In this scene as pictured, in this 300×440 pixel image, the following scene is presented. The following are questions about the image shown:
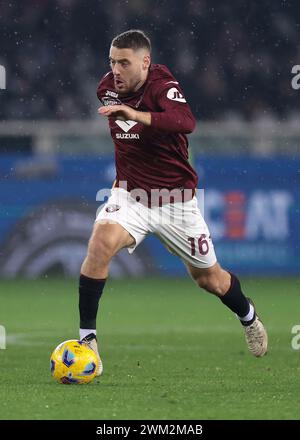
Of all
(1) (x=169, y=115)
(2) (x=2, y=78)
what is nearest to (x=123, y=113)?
(1) (x=169, y=115)

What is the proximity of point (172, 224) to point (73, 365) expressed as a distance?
1.18 meters

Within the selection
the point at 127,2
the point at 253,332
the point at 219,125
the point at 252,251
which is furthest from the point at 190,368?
the point at 127,2

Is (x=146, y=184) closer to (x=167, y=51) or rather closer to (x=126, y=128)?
(x=126, y=128)

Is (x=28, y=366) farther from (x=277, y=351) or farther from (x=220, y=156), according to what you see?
(x=220, y=156)

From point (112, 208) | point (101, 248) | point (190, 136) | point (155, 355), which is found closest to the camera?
point (101, 248)

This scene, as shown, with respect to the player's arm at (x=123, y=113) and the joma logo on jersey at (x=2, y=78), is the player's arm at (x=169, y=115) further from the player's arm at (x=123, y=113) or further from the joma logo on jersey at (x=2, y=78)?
the joma logo on jersey at (x=2, y=78)

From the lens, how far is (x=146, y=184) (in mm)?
6664

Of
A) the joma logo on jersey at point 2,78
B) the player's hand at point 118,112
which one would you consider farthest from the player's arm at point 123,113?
the joma logo on jersey at point 2,78

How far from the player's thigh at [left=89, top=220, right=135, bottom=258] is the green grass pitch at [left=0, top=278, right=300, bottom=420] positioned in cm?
72

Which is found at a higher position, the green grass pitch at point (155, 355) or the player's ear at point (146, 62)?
the player's ear at point (146, 62)

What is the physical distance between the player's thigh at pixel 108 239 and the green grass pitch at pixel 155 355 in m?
0.72

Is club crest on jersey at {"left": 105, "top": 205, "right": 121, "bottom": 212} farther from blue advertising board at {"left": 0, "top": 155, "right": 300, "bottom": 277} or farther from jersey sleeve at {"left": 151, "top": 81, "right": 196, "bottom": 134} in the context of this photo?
blue advertising board at {"left": 0, "top": 155, "right": 300, "bottom": 277}

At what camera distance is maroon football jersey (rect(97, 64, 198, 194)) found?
21.2 feet

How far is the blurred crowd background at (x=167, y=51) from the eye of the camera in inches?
580
